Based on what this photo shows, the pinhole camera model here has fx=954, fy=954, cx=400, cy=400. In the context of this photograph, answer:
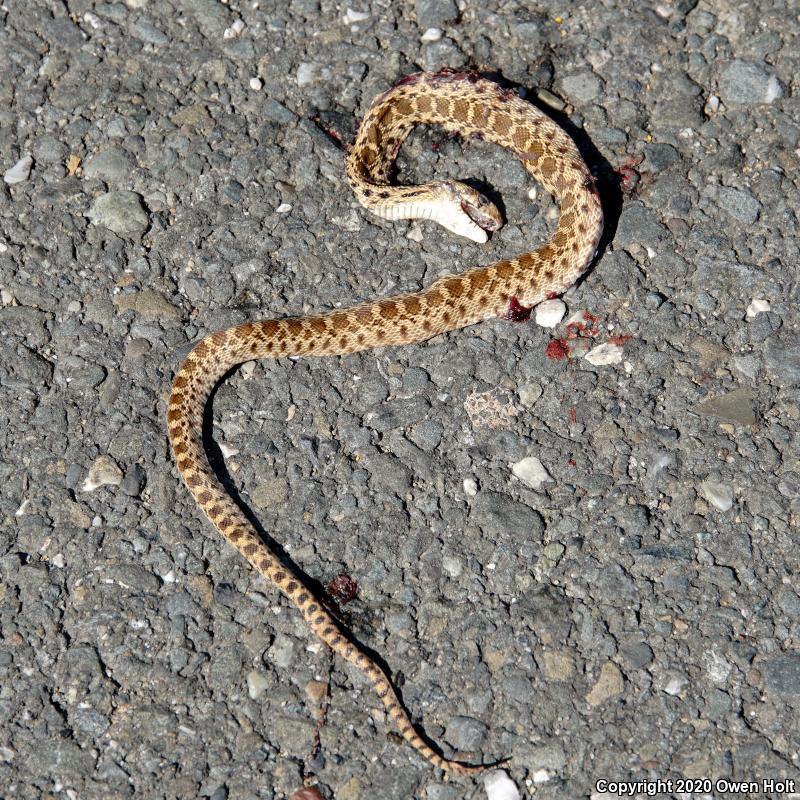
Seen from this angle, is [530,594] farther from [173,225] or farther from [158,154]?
[158,154]

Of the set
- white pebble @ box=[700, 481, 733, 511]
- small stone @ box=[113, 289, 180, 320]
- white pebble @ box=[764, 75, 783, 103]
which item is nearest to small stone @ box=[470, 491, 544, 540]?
white pebble @ box=[700, 481, 733, 511]

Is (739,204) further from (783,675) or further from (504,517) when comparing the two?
(783,675)

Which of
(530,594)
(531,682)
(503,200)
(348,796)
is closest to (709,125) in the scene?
(503,200)

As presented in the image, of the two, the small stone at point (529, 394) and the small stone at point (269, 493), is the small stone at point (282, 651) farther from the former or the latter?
the small stone at point (529, 394)

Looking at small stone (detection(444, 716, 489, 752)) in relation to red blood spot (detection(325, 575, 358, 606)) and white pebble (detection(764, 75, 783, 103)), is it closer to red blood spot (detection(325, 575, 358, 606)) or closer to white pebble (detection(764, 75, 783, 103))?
red blood spot (detection(325, 575, 358, 606))

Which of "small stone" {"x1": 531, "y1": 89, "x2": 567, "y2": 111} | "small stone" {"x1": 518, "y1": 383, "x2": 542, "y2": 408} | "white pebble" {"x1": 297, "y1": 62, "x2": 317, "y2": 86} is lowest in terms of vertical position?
"small stone" {"x1": 518, "y1": 383, "x2": 542, "y2": 408}

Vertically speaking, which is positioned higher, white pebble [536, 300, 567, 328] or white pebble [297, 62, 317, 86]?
white pebble [297, 62, 317, 86]
